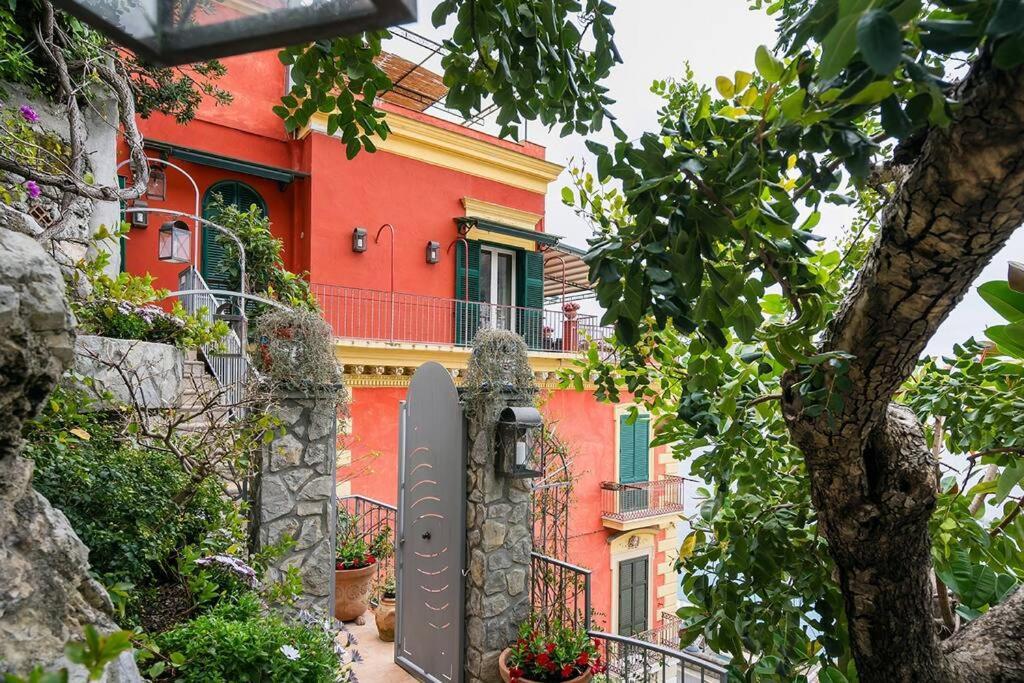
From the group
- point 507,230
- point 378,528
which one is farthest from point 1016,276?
point 507,230

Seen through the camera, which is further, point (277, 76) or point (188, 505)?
point (277, 76)

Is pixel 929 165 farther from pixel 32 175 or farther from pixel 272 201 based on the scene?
pixel 272 201

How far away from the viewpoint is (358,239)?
29.9ft

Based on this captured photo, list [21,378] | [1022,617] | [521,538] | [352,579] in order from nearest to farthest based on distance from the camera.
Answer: [1022,617] < [21,378] < [521,538] < [352,579]

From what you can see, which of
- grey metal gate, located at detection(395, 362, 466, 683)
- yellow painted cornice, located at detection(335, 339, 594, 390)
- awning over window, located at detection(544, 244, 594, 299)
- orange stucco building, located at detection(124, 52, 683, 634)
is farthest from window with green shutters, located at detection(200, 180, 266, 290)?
awning over window, located at detection(544, 244, 594, 299)

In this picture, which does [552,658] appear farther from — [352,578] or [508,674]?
[352,578]

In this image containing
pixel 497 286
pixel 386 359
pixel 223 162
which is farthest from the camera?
pixel 497 286

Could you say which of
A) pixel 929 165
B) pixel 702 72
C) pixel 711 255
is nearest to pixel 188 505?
pixel 711 255

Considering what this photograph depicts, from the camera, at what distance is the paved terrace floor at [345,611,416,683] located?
179 inches

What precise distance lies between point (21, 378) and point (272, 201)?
847 cm

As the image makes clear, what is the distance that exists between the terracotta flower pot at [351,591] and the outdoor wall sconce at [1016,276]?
532 centimetres

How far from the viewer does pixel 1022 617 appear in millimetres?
1271

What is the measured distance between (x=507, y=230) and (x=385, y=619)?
7.13 metres

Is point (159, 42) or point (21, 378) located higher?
point (159, 42)
